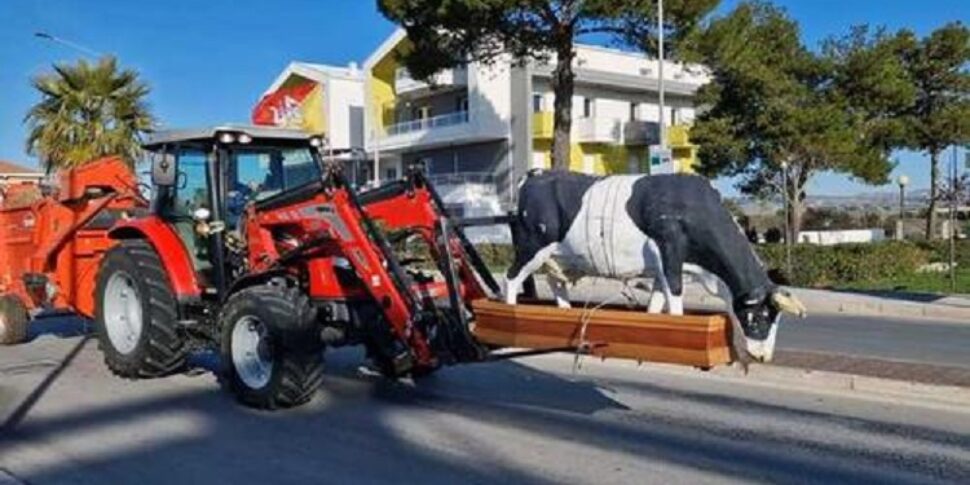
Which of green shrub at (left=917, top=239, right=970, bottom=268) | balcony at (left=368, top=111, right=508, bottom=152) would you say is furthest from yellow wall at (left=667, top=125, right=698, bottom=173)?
green shrub at (left=917, top=239, right=970, bottom=268)

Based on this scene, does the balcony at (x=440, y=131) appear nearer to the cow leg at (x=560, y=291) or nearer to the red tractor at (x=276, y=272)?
the red tractor at (x=276, y=272)

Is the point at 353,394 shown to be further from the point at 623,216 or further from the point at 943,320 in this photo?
the point at 943,320

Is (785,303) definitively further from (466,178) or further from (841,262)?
(466,178)

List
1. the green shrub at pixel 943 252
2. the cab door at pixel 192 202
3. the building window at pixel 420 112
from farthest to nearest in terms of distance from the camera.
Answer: the building window at pixel 420 112
the green shrub at pixel 943 252
the cab door at pixel 192 202

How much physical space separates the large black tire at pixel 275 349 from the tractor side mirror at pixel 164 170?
5.25 feet

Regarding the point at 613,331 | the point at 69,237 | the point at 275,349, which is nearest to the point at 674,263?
the point at 613,331

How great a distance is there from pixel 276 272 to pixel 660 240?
3753 mm

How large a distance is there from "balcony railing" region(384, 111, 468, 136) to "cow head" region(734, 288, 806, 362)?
44.6 metres

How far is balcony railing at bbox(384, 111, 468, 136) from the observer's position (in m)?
51.8

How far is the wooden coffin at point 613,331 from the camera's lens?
6.84 m

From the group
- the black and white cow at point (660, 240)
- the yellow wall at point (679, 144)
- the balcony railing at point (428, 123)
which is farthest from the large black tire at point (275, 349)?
the yellow wall at point (679, 144)

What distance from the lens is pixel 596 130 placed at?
5225 cm

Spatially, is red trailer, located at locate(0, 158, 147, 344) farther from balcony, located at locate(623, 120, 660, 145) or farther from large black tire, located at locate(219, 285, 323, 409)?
balcony, located at locate(623, 120, 660, 145)

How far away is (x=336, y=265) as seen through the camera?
367 inches
